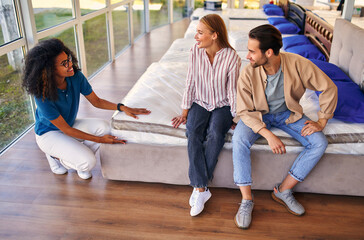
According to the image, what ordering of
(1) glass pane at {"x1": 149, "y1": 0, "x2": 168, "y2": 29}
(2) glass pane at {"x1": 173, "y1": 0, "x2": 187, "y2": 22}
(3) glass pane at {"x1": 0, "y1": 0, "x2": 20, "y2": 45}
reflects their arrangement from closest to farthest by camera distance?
(3) glass pane at {"x1": 0, "y1": 0, "x2": 20, "y2": 45}
(1) glass pane at {"x1": 149, "y1": 0, "x2": 168, "y2": 29}
(2) glass pane at {"x1": 173, "y1": 0, "x2": 187, "y2": 22}

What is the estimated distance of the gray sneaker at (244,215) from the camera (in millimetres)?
1852

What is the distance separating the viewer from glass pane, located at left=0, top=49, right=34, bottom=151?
8.64ft

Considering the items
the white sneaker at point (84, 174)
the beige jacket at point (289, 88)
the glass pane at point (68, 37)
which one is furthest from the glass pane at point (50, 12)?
the beige jacket at point (289, 88)

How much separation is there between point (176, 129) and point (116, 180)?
564 mm

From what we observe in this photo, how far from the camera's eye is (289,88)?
1.93 m

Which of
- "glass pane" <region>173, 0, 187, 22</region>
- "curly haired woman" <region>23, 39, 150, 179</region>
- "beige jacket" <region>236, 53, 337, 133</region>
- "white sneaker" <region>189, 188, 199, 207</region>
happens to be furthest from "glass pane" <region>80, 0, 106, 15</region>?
"glass pane" <region>173, 0, 187, 22</region>

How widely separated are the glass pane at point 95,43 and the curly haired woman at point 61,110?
83.2 inches

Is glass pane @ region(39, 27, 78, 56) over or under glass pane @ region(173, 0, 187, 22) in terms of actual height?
over

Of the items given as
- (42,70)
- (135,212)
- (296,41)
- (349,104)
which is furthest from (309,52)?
(42,70)

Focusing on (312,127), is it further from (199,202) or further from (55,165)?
(55,165)

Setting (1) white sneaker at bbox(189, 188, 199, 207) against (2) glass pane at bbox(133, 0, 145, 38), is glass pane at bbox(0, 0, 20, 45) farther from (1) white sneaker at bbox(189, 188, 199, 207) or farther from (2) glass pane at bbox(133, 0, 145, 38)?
(2) glass pane at bbox(133, 0, 145, 38)

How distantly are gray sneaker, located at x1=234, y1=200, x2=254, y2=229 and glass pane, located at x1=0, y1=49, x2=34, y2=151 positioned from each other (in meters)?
1.85

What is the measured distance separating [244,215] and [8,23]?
7.21 feet

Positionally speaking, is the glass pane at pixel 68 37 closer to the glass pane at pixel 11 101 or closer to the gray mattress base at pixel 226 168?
the glass pane at pixel 11 101
